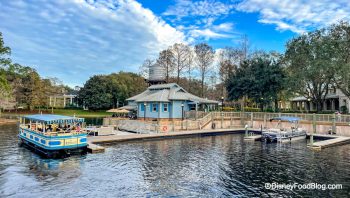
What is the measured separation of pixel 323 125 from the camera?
29984 millimetres

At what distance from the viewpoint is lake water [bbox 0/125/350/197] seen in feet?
37.7

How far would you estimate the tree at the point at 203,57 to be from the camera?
53062 millimetres

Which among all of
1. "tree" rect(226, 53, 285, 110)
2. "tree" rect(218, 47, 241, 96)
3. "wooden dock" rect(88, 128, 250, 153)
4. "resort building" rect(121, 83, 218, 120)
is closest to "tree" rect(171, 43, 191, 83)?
"tree" rect(218, 47, 241, 96)

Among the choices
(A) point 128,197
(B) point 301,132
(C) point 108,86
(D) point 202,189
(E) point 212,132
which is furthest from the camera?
(C) point 108,86

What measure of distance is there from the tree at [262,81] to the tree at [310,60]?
6.74 feet

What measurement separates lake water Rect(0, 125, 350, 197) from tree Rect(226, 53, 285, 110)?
20.0 metres

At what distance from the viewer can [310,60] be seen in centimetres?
3675

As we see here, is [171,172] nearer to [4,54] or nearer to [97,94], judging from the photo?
[4,54]

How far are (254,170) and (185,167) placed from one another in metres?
4.01

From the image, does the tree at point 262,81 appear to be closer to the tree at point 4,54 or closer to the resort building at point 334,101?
the resort building at point 334,101

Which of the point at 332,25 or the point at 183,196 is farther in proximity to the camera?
the point at 332,25

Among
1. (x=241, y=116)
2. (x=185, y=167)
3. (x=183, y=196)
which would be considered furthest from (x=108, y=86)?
(x=183, y=196)

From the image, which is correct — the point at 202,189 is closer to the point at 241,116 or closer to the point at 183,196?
the point at 183,196

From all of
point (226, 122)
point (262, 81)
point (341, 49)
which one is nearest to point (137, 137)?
point (226, 122)
